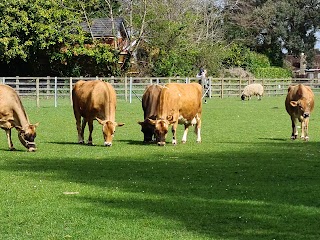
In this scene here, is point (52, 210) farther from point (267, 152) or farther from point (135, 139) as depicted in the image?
point (135, 139)

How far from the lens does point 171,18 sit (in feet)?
193

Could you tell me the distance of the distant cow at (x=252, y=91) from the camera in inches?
1980

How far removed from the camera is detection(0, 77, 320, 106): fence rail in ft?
141

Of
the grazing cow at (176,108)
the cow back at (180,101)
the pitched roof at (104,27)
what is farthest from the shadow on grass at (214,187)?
the pitched roof at (104,27)

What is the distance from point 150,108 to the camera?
64.4 ft

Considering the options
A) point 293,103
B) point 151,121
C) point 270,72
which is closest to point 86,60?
point 270,72

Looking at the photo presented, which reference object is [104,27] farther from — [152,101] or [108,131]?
[108,131]

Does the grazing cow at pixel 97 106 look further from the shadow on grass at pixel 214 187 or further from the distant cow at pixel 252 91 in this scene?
the distant cow at pixel 252 91

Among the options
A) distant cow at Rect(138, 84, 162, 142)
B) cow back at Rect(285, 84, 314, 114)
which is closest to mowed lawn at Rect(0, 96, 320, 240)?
distant cow at Rect(138, 84, 162, 142)

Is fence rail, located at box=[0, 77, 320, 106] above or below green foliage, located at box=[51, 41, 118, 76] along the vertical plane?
below

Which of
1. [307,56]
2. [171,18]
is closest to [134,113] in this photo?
[171,18]

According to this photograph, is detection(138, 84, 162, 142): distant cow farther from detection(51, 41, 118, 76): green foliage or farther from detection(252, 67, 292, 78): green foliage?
detection(252, 67, 292, 78): green foliage

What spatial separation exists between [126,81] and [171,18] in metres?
15.4

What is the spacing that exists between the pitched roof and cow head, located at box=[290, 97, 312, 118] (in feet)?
109
